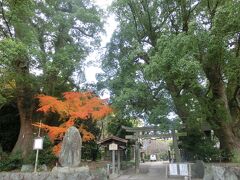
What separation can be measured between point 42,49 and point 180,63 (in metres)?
11.9

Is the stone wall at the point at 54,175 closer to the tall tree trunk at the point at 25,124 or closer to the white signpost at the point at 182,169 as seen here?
the tall tree trunk at the point at 25,124

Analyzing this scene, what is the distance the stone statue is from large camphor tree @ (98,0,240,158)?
347 cm

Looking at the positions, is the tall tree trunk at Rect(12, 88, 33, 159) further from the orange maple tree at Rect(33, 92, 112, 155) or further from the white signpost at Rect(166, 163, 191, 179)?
the white signpost at Rect(166, 163, 191, 179)

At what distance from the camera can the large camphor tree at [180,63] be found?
13.7 m

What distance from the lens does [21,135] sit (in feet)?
70.6

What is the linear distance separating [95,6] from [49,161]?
12163 millimetres

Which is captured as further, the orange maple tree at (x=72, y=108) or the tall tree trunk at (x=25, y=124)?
the tall tree trunk at (x=25, y=124)

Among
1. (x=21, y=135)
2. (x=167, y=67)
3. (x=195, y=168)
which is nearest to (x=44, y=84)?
(x=21, y=135)

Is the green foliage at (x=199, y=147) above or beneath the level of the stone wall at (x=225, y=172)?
above

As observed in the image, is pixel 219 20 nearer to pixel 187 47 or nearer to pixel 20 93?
pixel 187 47

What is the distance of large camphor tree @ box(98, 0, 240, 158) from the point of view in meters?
13.7

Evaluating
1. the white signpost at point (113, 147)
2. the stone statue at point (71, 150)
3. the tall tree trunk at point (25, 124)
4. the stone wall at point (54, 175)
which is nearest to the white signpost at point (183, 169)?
the stone wall at point (54, 175)

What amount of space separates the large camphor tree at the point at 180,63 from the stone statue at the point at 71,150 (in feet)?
11.4

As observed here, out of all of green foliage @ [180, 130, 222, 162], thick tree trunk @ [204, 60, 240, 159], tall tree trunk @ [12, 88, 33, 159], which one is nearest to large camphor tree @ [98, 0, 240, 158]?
thick tree trunk @ [204, 60, 240, 159]
